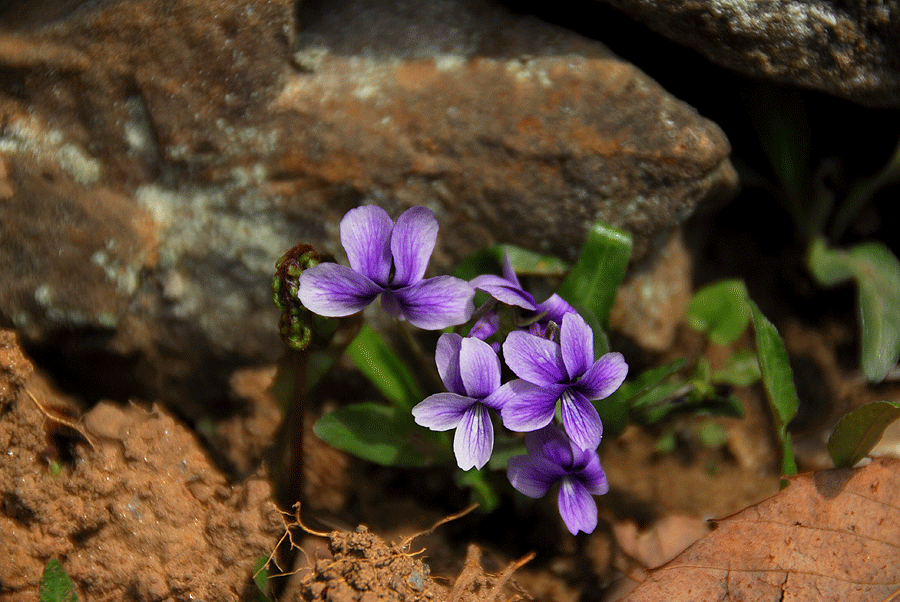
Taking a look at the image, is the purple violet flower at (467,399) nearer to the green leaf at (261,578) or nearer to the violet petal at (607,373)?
the violet petal at (607,373)

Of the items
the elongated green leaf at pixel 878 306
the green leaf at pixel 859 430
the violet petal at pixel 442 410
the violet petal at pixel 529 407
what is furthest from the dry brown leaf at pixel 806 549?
the violet petal at pixel 442 410

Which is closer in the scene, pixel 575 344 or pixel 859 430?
pixel 575 344

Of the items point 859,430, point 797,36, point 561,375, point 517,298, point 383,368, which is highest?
point 797,36

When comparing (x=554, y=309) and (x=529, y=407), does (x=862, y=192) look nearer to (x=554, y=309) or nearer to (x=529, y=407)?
(x=554, y=309)

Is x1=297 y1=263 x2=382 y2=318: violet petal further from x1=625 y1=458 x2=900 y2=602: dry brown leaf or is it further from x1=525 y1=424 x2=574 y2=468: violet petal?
x1=625 y1=458 x2=900 y2=602: dry brown leaf

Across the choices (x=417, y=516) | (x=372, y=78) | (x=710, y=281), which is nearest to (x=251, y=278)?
(x=372, y=78)

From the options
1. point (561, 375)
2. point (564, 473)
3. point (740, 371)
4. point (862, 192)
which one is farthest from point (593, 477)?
point (862, 192)
